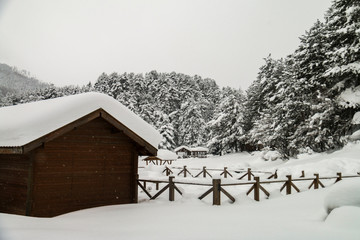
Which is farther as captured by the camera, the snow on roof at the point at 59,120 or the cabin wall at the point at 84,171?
the cabin wall at the point at 84,171

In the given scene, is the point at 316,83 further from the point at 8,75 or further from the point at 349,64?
the point at 8,75

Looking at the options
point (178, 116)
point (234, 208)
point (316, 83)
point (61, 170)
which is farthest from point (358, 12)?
point (178, 116)

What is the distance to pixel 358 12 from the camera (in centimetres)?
2323

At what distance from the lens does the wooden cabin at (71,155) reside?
954 cm

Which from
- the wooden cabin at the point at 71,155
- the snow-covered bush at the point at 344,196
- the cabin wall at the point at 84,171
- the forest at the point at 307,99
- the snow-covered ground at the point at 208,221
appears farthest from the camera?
the forest at the point at 307,99

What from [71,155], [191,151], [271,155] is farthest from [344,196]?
[191,151]

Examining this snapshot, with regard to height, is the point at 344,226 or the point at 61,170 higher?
the point at 61,170

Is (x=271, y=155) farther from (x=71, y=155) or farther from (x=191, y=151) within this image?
(x=191, y=151)

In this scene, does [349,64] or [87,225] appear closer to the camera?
[87,225]

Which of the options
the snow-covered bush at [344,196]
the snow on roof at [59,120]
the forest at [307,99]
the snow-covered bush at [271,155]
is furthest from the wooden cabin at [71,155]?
the snow-covered bush at [271,155]

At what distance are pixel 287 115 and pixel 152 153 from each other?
24034 millimetres

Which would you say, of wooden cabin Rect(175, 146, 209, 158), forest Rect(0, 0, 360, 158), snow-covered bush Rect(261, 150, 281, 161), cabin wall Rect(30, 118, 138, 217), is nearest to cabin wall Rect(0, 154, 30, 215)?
cabin wall Rect(30, 118, 138, 217)

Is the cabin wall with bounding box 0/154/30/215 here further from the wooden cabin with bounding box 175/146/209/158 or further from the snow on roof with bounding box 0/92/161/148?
the wooden cabin with bounding box 175/146/209/158

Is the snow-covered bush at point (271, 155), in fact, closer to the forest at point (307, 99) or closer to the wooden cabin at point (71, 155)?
the forest at point (307, 99)
